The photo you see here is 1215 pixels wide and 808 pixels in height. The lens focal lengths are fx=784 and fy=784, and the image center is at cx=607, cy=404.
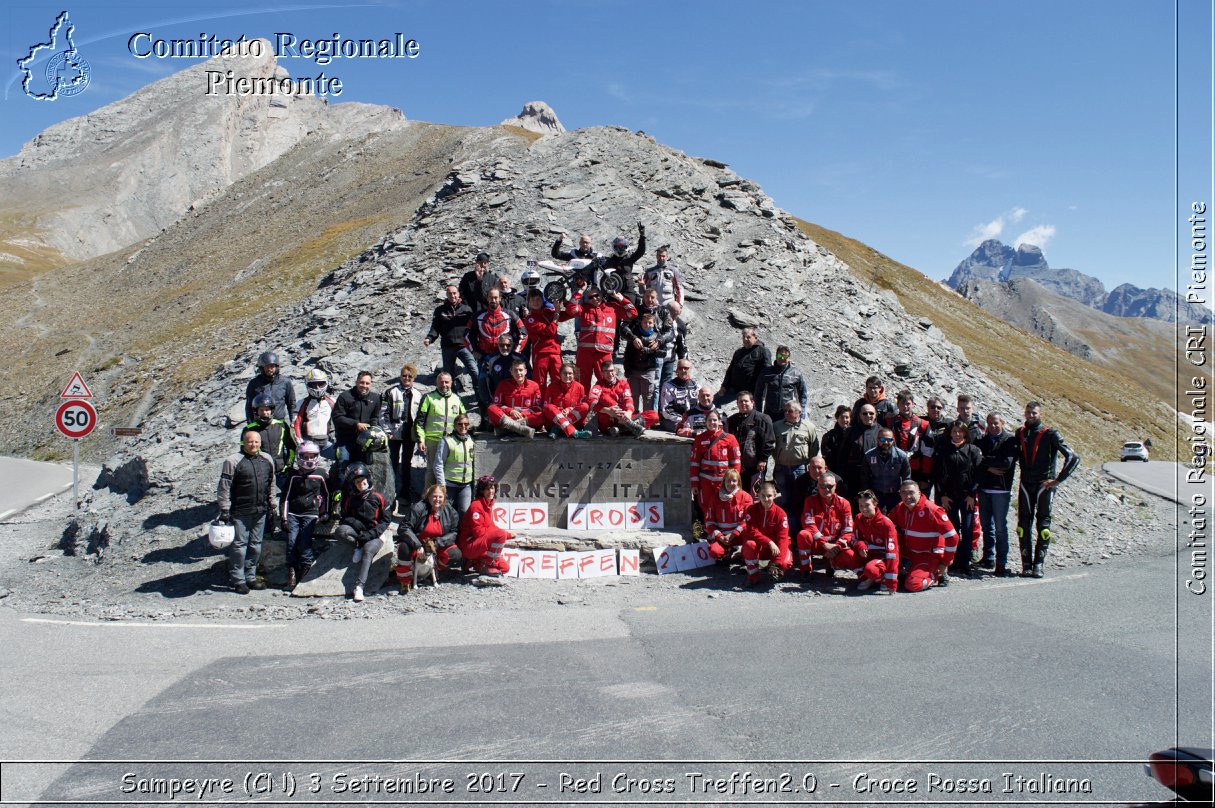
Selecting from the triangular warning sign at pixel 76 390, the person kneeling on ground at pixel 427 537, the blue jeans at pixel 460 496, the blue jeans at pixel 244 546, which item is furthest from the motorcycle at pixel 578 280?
the triangular warning sign at pixel 76 390

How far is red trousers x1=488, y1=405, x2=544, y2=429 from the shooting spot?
11.0m

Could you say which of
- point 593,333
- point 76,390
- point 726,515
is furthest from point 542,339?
point 76,390

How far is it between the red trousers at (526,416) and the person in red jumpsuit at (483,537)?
4.46 feet

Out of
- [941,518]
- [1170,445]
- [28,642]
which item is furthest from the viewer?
[1170,445]

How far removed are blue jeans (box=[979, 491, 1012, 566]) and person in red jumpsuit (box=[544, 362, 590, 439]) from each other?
5536 millimetres

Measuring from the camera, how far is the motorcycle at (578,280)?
1228cm

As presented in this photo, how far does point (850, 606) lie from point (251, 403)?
803cm

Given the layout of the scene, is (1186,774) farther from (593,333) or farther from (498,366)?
(498,366)

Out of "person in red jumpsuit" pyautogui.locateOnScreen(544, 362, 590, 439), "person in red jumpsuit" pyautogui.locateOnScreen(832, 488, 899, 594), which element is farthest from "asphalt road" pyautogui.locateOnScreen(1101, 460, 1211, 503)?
"person in red jumpsuit" pyautogui.locateOnScreen(544, 362, 590, 439)

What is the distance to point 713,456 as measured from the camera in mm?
Result: 10508

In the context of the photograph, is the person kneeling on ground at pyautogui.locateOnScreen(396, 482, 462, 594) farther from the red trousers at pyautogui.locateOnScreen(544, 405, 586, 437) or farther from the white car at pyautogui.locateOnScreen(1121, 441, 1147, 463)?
the white car at pyautogui.locateOnScreen(1121, 441, 1147, 463)

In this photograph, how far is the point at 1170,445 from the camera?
4025 cm

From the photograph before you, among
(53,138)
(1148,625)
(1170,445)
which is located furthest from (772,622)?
(53,138)

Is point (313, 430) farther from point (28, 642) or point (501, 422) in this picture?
point (28, 642)
